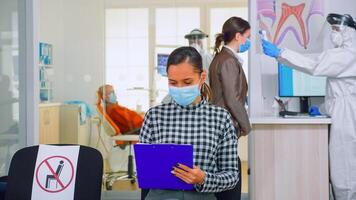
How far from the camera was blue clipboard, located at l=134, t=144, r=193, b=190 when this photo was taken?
1.49 metres

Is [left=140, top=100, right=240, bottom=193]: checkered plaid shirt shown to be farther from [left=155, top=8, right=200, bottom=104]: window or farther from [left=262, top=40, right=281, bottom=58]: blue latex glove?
[left=155, top=8, right=200, bottom=104]: window

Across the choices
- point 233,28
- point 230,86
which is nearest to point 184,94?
point 230,86

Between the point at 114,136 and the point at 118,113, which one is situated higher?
the point at 118,113

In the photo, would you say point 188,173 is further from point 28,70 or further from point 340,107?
point 28,70

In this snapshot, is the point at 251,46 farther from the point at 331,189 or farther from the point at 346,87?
the point at 331,189

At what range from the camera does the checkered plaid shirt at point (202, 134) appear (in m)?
1.64

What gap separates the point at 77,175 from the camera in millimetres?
1870

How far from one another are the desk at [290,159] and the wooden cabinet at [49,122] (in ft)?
7.66

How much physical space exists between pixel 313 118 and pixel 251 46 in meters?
0.82

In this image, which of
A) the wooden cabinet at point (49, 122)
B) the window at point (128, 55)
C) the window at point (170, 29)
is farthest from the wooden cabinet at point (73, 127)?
the window at point (170, 29)

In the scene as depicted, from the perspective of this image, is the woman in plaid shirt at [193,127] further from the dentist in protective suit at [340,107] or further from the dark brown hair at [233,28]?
the dentist in protective suit at [340,107]

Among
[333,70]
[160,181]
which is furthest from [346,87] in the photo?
[160,181]

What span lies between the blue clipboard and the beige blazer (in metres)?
1.24

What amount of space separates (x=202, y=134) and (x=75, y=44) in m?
3.52
